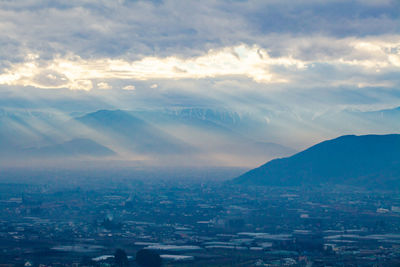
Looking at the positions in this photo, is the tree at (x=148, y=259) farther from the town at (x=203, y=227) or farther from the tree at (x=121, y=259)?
the town at (x=203, y=227)

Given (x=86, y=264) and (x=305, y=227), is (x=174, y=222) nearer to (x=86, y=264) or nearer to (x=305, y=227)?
(x=305, y=227)

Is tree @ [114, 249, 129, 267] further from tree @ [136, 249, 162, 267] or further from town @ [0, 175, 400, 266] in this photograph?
tree @ [136, 249, 162, 267]

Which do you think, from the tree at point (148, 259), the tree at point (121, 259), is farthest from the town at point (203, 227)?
the tree at point (148, 259)

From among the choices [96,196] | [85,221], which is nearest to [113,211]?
[85,221]

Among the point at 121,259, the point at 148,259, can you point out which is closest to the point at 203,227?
the point at 148,259

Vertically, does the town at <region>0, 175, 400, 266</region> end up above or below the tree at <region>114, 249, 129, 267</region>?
above

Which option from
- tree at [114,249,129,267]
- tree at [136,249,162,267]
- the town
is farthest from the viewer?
the town

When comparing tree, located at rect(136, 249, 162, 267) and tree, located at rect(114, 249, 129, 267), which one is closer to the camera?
tree, located at rect(114, 249, 129, 267)

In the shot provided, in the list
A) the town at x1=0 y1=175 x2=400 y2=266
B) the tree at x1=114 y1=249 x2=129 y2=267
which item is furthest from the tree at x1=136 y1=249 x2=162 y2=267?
the town at x1=0 y1=175 x2=400 y2=266

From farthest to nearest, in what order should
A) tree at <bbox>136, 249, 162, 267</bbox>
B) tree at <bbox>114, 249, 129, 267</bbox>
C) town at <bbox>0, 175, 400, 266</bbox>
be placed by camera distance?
town at <bbox>0, 175, 400, 266</bbox>
tree at <bbox>136, 249, 162, 267</bbox>
tree at <bbox>114, 249, 129, 267</bbox>

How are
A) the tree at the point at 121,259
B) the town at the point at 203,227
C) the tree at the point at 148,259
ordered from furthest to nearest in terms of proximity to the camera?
the town at the point at 203,227 < the tree at the point at 148,259 < the tree at the point at 121,259

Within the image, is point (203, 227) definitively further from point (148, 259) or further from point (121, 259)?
point (121, 259)
